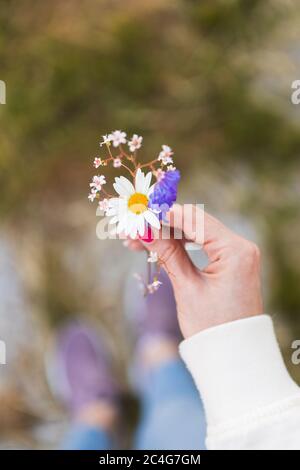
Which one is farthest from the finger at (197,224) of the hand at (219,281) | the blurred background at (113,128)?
the blurred background at (113,128)

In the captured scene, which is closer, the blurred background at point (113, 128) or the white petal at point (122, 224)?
the white petal at point (122, 224)

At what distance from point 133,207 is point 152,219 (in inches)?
0.9

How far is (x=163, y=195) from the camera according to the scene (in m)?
0.46

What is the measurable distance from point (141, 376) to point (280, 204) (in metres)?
0.42

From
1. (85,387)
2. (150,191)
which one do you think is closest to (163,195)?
(150,191)

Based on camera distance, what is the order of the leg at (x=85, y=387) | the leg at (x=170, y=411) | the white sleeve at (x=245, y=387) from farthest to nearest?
the leg at (x=85, y=387), the leg at (x=170, y=411), the white sleeve at (x=245, y=387)

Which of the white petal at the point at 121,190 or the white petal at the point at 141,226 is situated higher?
the white petal at the point at 121,190

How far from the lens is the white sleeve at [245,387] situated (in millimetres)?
424

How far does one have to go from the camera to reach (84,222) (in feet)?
3.73

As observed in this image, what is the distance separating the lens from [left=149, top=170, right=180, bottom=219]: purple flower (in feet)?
1.52

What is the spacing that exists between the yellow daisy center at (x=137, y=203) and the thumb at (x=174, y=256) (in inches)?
1.1

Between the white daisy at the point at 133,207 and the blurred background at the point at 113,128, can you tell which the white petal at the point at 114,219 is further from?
the blurred background at the point at 113,128

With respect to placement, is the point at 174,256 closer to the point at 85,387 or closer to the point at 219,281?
the point at 219,281

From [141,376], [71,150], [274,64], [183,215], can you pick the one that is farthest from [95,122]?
[183,215]
